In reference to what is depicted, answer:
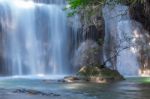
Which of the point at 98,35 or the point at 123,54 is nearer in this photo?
the point at 123,54

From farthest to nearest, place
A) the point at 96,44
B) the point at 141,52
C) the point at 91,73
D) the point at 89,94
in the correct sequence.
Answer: the point at 96,44
the point at 141,52
the point at 91,73
the point at 89,94

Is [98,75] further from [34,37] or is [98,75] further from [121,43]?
[34,37]

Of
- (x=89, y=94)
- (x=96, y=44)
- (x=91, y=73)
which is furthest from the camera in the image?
(x=96, y=44)

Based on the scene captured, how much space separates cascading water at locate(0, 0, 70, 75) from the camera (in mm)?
34819

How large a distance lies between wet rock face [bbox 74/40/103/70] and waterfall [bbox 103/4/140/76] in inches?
28.3

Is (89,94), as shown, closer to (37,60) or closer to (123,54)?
(123,54)

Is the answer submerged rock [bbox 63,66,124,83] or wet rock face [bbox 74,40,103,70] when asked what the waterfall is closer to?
wet rock face [bbox 74,40,103,70]

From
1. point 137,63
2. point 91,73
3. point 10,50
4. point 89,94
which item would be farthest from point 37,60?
point 89,94

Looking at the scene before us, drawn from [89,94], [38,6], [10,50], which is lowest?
[89,94]

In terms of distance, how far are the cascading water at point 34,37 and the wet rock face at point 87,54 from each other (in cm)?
77

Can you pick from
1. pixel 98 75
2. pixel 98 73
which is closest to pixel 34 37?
pixel 98 73

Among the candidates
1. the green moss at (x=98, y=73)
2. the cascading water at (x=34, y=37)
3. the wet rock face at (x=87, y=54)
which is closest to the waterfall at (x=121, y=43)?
the wet rock face at (x=87, y=54)

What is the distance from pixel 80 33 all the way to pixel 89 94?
18.7 metres

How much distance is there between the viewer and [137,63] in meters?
32.9
